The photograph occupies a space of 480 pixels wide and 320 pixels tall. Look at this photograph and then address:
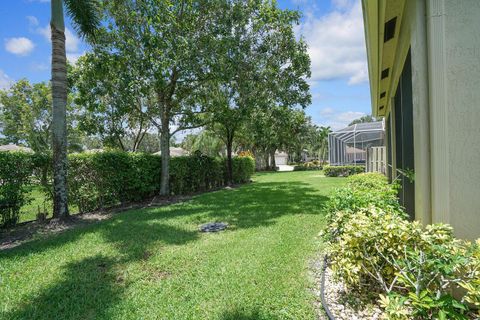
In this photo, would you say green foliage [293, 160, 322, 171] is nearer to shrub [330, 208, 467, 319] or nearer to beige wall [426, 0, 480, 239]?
shrub [330, 208, 467, 319]

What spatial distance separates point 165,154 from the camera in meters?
12.2

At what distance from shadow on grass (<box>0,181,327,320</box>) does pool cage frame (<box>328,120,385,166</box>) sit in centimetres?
913

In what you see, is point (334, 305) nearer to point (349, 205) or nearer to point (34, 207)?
point (349, 205)

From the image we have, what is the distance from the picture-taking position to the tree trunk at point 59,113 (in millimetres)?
7652

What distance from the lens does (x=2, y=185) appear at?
6832mm

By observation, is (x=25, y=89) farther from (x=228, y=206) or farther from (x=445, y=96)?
(x=445, y=96)

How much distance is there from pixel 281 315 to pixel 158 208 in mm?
7520

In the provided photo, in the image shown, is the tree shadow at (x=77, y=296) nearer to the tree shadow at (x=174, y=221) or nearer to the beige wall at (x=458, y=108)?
the tree shadow at (x=174, y=221)

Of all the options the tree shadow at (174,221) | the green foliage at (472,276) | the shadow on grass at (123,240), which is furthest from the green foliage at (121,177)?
the green foliage at (472,276)

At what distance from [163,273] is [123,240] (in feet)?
6.69

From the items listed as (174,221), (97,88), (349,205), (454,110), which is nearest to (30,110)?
(97,88)

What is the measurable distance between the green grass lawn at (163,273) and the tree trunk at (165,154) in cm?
472

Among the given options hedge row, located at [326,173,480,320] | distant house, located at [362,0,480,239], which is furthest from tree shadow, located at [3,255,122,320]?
distant house, located at [362,0,480,239]

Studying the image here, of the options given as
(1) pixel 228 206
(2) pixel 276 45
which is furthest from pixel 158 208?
(2) pixel 276 45
